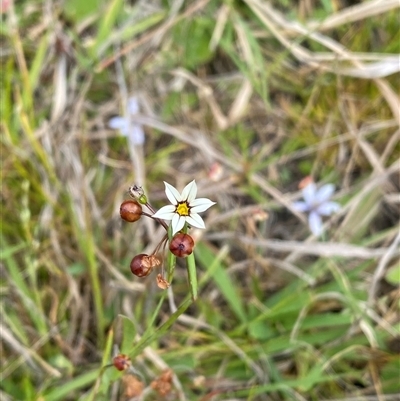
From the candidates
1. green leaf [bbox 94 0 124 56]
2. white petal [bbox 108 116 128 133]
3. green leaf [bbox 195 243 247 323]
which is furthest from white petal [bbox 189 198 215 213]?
green leaf [bbox 94 0 124 56]

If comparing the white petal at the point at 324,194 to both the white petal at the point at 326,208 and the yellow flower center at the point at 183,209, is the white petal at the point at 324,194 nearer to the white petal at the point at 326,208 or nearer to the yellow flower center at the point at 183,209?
the white petal at the point at 326,208

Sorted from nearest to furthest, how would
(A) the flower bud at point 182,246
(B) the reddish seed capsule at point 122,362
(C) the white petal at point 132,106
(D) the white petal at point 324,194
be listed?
1. (A) the flower bud at point 182,246
2. (B) the reddish seed capsule at point 122,362
3. (D) the white petal at point 324,194
4. (C) the white petal at point 132,106

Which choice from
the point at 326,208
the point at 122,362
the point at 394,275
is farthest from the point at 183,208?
the point at 394,275

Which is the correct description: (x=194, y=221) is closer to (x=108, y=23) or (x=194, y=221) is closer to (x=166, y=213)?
(x=166, y=213)

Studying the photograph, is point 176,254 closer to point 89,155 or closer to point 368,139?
point 89,155

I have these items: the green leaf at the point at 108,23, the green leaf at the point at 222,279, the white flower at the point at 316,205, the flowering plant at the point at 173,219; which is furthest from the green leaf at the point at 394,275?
the green leaf at the point at 108,23

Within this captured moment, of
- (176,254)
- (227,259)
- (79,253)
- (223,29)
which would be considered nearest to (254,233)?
(227,259)
